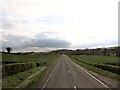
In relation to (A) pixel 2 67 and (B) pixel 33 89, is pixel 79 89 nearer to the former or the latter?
(B) pixel 33 89

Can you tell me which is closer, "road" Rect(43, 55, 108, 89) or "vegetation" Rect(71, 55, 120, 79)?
"road" Rect(43, 55, 108, 89)

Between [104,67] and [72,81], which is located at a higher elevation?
[104,67]

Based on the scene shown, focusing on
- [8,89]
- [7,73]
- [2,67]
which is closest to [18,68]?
[7,73]

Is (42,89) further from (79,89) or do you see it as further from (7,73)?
(7,73)

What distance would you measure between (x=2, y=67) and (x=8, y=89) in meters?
7.06

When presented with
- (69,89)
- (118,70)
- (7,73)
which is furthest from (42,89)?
(118,70)

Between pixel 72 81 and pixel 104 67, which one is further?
pixel 104 67

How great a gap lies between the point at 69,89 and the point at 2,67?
977cm

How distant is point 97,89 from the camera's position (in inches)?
819

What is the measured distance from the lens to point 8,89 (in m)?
20.7

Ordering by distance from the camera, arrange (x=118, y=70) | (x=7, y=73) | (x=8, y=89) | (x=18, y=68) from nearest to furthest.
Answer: (x=8, y=89) < (x=7, y=73) < (x=118, y=70) < (x=18, y=68)

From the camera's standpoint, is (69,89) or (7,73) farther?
(7,73)

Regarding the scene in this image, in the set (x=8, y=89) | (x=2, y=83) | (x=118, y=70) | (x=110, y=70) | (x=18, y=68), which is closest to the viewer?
(x=8, y=89)

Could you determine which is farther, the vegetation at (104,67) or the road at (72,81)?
the vegetation at (104,67)
